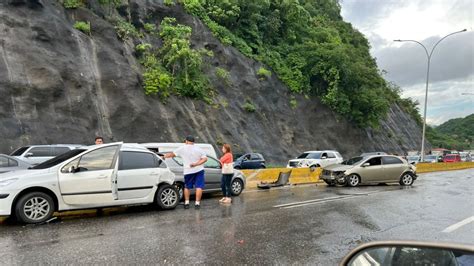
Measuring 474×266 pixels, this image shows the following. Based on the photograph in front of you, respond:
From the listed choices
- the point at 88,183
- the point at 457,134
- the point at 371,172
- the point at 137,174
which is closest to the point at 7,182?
the point at 88,183

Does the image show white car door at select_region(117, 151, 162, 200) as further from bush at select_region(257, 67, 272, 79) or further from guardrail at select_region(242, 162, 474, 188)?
bush at select_region(257, 67, 272, 79)

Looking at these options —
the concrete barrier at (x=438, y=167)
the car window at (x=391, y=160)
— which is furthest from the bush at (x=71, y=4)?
the concrete barrier at (x=438, y=167)

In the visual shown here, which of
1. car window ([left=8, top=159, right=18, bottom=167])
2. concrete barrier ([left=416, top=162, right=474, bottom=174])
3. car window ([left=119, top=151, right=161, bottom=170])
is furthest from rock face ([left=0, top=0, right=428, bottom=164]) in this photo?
car window ([left=119, top=151, right=161, bottom=170])

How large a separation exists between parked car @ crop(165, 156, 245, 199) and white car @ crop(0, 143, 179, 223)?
5.17 feet

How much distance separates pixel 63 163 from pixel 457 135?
13860 cm

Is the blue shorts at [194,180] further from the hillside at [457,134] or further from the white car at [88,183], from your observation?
the hillside at [457,134]

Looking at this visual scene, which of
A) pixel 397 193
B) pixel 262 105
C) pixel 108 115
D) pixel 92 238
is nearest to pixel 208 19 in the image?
pixel 262 105

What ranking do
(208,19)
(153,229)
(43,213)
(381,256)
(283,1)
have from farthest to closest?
(283,1), (208,19), (43,213), (153,229), (381,256)

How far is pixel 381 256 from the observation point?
226 cm

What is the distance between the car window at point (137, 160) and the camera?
9680 mm

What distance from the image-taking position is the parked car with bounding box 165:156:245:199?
39.8 feet

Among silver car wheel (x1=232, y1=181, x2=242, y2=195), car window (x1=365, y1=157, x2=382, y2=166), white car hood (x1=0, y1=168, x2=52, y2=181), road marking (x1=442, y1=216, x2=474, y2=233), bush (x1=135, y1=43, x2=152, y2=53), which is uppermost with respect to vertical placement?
bush (x1=135, y1=43, x2=152, y2=53)

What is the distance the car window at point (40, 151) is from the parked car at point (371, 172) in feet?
39.1

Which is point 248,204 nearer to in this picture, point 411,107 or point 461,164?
point 461,164
